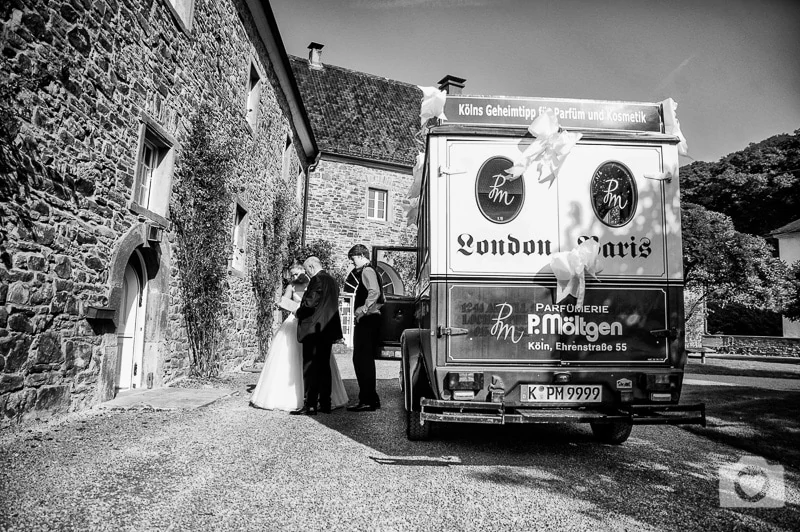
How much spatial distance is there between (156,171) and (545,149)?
561cm

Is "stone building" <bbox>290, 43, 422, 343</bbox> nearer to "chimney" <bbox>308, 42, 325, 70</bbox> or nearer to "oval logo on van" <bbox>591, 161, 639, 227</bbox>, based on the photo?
"chimney" <bbox>308, 42, 325, 70</bbox>

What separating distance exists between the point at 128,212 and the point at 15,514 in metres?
4.31

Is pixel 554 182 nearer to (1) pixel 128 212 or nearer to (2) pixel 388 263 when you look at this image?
(1) pixel 128 212

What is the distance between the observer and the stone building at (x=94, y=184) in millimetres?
4535

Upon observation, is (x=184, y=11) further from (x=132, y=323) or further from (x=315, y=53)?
(x=315, y=53)

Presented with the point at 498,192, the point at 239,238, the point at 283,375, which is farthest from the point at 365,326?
the point at 239,238

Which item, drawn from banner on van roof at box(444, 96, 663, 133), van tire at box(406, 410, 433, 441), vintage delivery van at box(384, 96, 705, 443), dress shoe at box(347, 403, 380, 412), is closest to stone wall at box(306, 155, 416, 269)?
dress shoe at box(347, 403, 380, 412)

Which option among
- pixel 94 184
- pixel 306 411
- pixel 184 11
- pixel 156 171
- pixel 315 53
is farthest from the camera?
pixel 315 53

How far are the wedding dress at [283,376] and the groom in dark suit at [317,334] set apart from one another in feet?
0.46

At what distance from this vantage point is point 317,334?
611 centimetres

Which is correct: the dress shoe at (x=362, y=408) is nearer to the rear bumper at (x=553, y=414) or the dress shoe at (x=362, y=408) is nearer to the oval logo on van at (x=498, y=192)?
the rear bumper at (x=553, y=414)

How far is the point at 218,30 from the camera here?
943cm

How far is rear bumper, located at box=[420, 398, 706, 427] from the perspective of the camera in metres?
3.83

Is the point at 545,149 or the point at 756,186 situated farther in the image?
the point at 756,186
